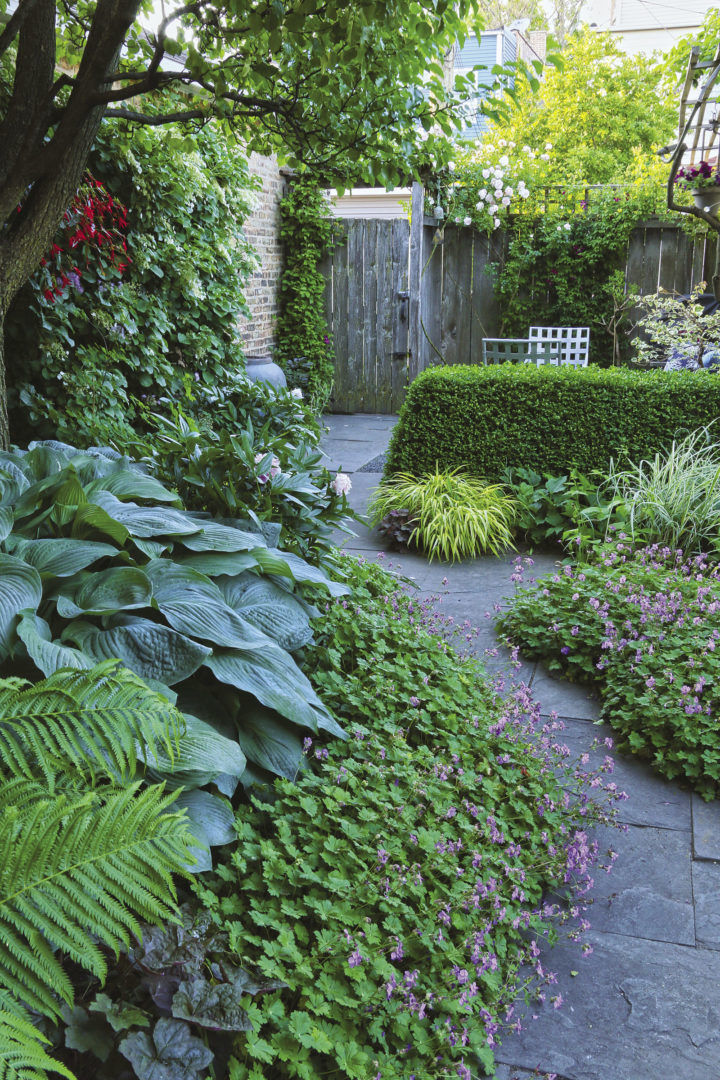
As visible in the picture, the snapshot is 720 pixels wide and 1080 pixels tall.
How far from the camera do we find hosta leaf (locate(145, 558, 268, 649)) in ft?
6.82

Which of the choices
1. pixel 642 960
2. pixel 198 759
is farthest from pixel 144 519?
pixel 642 960

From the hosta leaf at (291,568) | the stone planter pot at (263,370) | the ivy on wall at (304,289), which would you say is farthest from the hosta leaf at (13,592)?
the ivy on wall at (304,289)

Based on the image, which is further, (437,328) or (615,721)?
(437,328)

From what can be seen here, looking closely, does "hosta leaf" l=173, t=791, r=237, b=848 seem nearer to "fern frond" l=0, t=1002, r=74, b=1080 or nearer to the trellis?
"fern frond" l=0, t=1002, r=74, b=1080

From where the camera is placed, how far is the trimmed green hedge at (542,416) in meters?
5.12

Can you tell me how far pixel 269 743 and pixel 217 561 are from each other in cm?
55

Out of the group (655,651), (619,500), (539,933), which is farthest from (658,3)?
(539,933)

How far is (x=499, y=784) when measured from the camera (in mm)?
2420

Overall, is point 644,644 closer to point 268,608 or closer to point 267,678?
point 268,608

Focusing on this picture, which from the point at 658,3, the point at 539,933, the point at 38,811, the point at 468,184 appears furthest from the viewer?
the point at 658,3

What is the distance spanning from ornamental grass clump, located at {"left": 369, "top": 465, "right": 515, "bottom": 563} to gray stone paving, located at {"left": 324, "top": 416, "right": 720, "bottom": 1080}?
1.84 meters

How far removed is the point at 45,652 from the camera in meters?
1.74

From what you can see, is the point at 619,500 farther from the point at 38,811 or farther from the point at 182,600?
the point at 38,811

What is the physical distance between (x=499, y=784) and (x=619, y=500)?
8.52 ft
